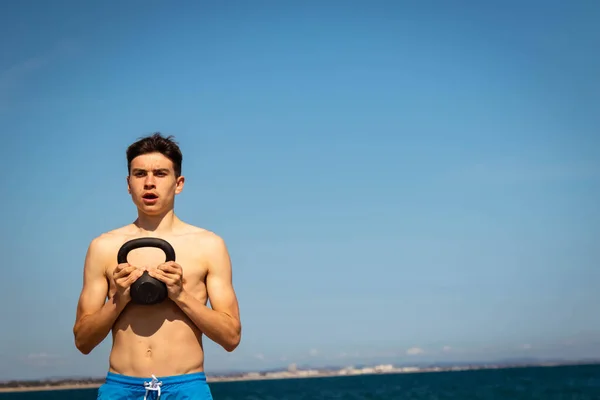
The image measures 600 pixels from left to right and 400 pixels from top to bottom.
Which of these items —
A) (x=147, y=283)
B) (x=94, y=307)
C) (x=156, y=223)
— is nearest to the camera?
(x=147, y=283)

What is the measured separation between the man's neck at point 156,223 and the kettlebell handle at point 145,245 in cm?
61

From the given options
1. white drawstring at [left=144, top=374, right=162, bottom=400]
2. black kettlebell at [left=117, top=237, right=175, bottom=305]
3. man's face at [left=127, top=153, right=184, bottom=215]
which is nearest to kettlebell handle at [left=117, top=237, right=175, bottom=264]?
black kettlebell at [left=117, top=237, right=175, bottom=305]

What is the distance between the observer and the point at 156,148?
228 inches

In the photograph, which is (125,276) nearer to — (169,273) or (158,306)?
(169,273)

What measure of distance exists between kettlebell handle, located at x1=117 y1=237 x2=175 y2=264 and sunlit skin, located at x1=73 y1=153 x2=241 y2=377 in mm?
135

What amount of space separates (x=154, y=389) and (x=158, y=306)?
56cm

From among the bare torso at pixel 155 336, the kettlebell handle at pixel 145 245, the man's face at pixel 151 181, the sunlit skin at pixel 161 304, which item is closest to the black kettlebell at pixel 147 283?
the kettlebell handle at pixel 145 245

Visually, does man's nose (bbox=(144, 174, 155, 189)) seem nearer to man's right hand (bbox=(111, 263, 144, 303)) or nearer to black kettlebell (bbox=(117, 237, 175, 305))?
black kettlebell (bbox=(117, 237, 175, 305))

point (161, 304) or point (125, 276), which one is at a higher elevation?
point (125, 276)

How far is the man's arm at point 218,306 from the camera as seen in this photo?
17.8 feet

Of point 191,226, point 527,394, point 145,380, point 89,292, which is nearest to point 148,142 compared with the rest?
point 191,226

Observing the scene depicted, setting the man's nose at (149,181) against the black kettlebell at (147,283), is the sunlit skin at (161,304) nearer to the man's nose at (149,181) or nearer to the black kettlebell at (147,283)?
the man's nose at (149,181)

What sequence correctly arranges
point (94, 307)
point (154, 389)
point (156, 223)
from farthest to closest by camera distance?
point (156, 223)
point (94, 307)
point (154, 389)

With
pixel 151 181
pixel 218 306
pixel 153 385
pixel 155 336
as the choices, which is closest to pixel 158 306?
pixel 155 336
